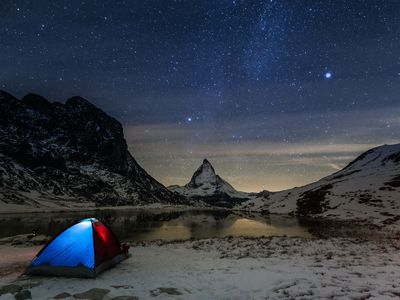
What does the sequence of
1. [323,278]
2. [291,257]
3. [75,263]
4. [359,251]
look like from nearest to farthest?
[323,278], [75,263], [291,257], [359,251]

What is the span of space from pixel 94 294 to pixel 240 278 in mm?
6215

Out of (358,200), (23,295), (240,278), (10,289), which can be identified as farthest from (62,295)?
(358,200)

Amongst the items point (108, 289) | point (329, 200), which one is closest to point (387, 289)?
point (108, 289)

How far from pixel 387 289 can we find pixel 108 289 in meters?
10.6

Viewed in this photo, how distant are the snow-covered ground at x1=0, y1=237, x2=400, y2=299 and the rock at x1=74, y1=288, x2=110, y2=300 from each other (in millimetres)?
36

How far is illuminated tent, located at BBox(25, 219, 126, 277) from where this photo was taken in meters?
16.2

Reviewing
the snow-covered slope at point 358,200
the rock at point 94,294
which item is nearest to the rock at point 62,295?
the rock at point 94,294

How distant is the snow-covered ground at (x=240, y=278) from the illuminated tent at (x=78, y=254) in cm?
59

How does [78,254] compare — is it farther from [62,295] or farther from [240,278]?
[240,278]

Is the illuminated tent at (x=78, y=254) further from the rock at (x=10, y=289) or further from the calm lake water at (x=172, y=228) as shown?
the calm lake water at (x=172, y=228)

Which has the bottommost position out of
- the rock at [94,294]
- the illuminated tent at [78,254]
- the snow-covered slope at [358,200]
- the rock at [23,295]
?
the rock at [94,294]

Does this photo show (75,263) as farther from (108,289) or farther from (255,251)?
→ (255,251)

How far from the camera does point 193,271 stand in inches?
679

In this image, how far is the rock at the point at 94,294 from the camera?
1294cm
